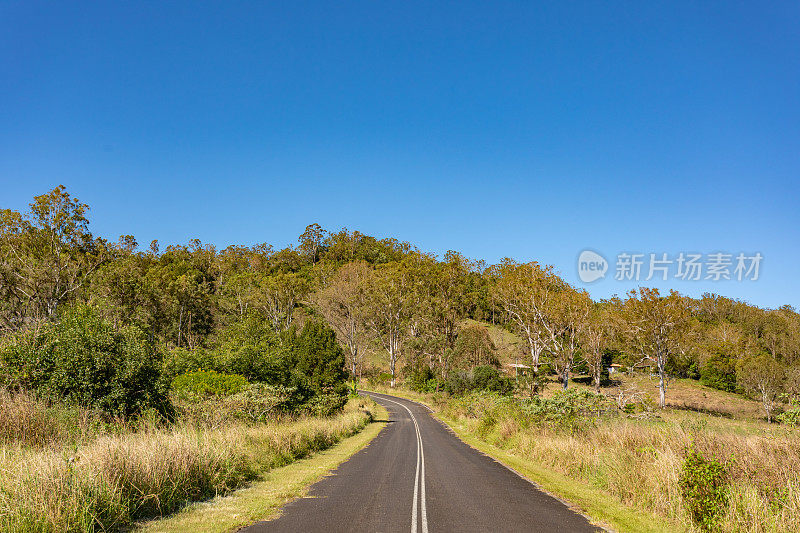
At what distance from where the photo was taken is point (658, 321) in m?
60.3

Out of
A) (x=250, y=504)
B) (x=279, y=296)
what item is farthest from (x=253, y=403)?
(x=279, y=296)

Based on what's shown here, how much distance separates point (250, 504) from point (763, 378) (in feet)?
224

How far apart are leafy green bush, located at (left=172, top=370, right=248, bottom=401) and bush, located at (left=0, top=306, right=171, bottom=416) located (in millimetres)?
3269

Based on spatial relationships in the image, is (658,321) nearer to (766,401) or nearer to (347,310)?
(766,401)

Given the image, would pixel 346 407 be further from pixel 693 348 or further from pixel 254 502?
pixel 693 348

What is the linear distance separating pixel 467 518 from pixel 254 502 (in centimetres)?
514

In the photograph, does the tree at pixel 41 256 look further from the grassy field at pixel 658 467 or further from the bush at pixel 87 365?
the grassy field at pixel 658 467

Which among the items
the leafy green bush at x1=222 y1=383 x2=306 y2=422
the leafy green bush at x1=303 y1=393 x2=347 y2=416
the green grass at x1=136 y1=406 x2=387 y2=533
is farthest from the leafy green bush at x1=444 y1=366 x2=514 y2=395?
the green grass at x1=136 y1=406 x2=387 y2=533

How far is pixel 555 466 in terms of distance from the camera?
59.6 ft

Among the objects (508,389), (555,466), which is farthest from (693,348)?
(555,466)

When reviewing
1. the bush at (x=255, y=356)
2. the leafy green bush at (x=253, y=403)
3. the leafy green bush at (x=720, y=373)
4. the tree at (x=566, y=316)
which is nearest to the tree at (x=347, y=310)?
the tree at (x=566, y=316)

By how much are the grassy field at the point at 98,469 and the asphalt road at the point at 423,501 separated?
7.78ft

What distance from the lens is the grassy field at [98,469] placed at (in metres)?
7.14

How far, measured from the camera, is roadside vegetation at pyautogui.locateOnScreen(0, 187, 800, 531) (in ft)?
31.3
